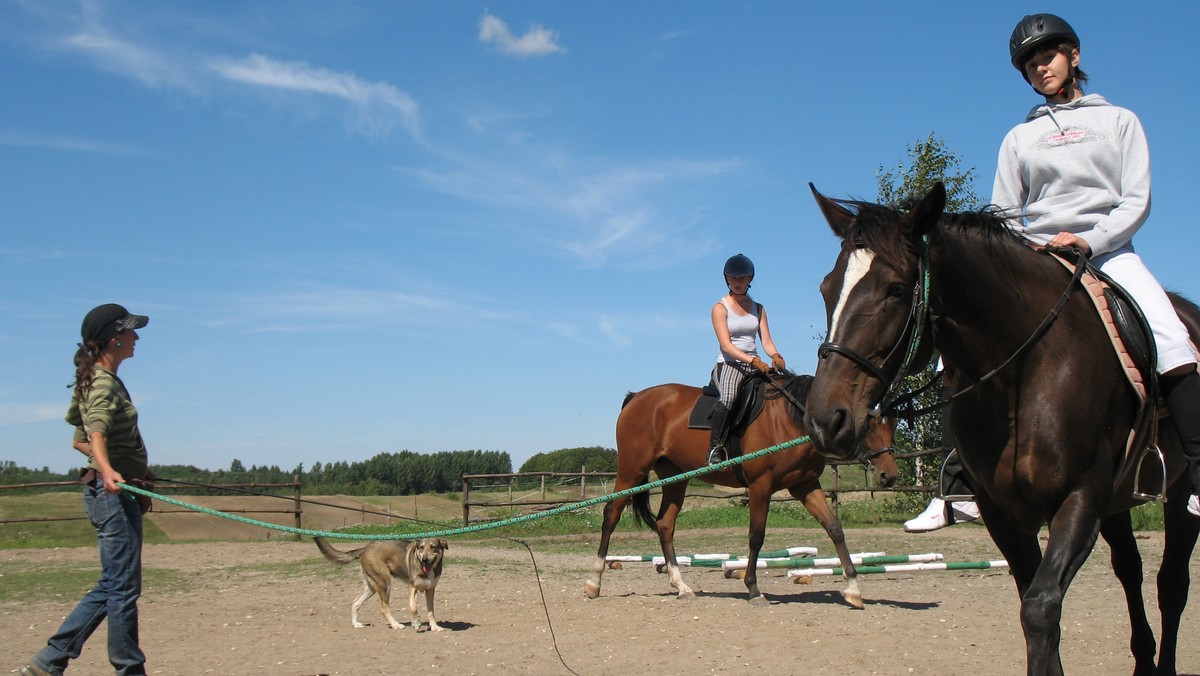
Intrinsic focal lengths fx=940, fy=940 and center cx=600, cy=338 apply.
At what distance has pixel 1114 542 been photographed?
5.26 metres

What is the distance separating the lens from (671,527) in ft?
34.9

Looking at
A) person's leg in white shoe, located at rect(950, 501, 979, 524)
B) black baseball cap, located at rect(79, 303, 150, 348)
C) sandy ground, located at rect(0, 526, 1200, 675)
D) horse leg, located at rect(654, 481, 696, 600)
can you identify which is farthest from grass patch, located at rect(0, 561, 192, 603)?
person's leg in white shoe, located at rect(950, 501, 979, 524)

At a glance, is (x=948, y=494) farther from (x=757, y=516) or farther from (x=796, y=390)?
(x=757, y=516)

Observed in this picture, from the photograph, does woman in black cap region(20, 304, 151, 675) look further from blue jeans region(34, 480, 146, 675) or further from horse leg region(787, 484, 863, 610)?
horse leg region(787, 484, 863, 610)

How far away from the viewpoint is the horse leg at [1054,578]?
3.52 meters

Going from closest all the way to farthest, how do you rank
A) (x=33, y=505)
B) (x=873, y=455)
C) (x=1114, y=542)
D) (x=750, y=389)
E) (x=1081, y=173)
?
(x=1081, y=173), (x=1114, y=542), (x=873, y=455), (x=750, y=389), (x=33, y=505)

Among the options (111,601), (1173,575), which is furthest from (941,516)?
(111,601)

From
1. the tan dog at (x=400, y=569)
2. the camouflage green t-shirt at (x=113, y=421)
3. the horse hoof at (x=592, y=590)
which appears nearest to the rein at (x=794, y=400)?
the horse hoof at (x=592, y=590)

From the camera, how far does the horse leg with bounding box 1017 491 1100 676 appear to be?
3.52 m

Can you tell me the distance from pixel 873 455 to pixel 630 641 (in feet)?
11.3

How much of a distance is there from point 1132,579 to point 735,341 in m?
5.04

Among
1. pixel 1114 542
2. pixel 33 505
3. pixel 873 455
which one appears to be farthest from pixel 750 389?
pixel 33 505

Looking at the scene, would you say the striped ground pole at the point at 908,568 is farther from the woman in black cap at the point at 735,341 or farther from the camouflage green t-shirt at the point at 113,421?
the camouflage green t-shirt at the point at 113,421

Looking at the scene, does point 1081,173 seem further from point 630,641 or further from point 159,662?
point 159,662
